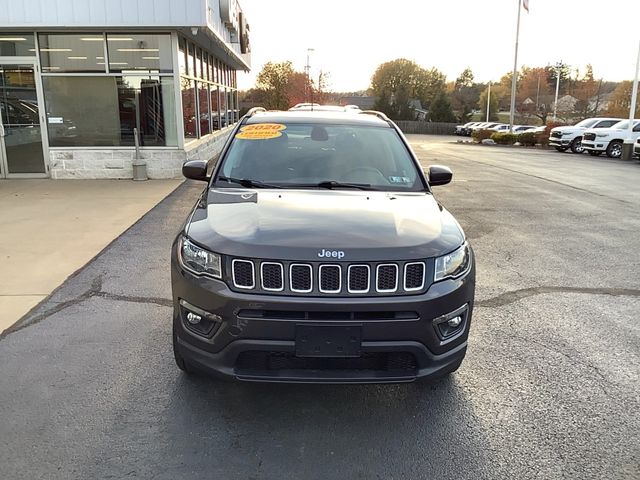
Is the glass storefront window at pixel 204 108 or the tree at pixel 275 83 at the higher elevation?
the tree at pixel 275 83

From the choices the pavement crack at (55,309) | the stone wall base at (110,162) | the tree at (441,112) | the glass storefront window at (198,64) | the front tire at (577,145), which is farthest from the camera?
the tree at (441,112)

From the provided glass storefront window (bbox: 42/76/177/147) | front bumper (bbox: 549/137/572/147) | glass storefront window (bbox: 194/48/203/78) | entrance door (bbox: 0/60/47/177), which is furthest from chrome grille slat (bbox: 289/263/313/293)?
front bumper (bbox: 549/137/572/147)

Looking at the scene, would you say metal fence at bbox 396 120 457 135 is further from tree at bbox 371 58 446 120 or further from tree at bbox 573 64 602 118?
tree at bbox 573 64 602 118

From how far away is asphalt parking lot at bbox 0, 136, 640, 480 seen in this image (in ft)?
9.24

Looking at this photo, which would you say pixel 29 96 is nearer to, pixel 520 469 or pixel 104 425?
pixel 104 425

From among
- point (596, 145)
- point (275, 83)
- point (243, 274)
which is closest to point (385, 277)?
point (243, 274)

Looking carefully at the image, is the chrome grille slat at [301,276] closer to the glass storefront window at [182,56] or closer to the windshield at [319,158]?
the windshield at [319,158]

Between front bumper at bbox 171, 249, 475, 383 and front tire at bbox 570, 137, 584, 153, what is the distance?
26.8 metres

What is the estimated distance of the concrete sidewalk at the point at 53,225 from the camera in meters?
5.44

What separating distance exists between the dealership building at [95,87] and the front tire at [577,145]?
20592 mm

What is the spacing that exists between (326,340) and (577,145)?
2777cm

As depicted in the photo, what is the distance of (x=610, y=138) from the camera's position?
23.8 m

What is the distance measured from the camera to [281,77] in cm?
4891

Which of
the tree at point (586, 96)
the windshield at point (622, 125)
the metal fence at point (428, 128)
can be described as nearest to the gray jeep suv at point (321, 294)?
the windshield at point (622, 125)
